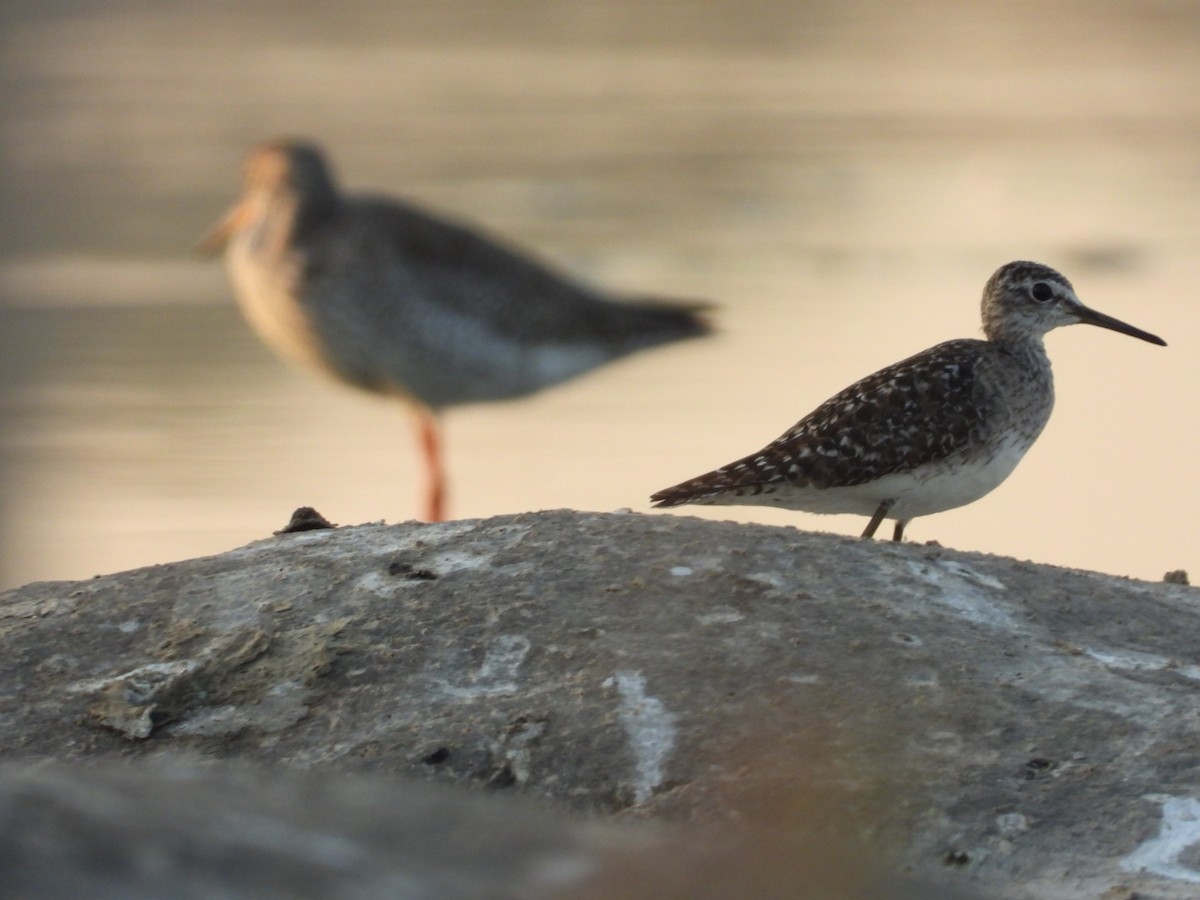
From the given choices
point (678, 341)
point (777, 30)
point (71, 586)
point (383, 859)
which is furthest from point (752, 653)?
point (777, 30)

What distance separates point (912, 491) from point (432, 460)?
12.0 feet

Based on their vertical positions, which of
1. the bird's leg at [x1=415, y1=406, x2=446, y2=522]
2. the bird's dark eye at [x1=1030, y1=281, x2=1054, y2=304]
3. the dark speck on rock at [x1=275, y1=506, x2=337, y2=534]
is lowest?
the dark speck on rock at [x1=275, y1=506, x2=337, y2=534]

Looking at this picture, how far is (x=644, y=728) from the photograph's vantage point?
449 centimetres

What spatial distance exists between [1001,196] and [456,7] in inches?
448

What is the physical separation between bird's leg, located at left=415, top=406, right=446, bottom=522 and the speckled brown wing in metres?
2.83

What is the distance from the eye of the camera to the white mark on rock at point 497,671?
4.68 meters

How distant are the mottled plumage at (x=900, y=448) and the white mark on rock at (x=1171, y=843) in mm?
2031

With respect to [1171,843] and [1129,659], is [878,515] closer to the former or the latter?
[1129,659]

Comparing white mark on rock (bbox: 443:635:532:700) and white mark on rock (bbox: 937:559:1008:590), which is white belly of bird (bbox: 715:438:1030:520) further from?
white mark on rock (bbox: 443:635:532:700)

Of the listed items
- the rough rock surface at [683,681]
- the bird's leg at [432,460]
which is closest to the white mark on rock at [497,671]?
the rough rock surface at [683,681]

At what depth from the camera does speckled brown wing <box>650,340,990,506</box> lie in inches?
246

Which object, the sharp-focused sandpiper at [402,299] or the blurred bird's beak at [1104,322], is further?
the sharp-focused sandpiper at [402,299]

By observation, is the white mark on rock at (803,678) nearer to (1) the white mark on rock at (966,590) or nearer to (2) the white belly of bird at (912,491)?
(1) the white mark on rock at (966,590)

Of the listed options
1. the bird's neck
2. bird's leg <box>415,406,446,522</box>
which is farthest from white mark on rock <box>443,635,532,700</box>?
bird's leg <box>415,406,446,522</box>
